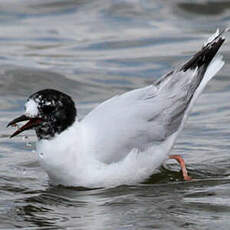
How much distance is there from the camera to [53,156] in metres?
7.63

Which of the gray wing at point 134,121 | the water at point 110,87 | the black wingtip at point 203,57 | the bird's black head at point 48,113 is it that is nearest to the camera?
the water at point 110,87

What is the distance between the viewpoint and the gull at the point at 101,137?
7586 mm

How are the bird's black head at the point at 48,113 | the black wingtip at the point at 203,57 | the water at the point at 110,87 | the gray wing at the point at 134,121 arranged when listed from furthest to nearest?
the black wingtip at the point at 203,57 → the gray wing at the point at 134,121 → the bird's black head at the point at 48,113 → the water at the point at 110,87

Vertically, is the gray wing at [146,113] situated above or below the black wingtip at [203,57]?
below

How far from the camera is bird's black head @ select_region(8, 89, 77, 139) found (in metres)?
7.54

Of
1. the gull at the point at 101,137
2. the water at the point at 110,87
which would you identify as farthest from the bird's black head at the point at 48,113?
the water at the point at 110,87

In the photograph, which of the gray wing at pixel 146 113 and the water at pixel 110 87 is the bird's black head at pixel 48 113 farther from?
the water at pixel 110 87

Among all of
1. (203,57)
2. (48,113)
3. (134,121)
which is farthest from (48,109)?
(203,57)

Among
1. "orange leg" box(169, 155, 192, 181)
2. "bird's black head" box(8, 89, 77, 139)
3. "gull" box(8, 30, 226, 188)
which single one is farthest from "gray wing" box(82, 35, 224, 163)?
"orange leg" box(169, 155, 192, 181)

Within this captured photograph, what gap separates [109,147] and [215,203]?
3.80ft

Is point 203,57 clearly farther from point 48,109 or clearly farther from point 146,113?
point 48,109

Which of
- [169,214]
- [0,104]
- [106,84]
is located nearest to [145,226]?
[169,214]

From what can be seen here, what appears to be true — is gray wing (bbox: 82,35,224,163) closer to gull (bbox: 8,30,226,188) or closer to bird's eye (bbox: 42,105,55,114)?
gull (bbox: 8,30,226,188)

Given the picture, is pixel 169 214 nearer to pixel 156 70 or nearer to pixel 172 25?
pixel 156 70
